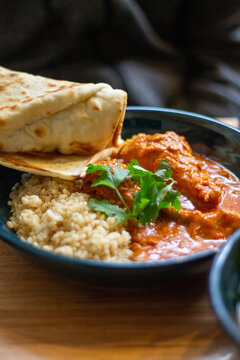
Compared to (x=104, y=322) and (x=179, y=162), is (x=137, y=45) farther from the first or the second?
(x=104, y=322)

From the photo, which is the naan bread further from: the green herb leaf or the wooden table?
the wooden table

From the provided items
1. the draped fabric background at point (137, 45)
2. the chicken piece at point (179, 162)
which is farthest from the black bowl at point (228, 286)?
the draped fabric background at point (137, 45)

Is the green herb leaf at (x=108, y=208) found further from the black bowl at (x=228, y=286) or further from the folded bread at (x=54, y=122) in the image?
the black bowl at (x=228, y=286)

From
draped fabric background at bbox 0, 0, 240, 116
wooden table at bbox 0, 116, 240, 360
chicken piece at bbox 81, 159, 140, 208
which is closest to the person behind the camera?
wooden table at bbox 0, 116, 240, 360

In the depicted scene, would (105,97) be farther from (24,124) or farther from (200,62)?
(200,62)

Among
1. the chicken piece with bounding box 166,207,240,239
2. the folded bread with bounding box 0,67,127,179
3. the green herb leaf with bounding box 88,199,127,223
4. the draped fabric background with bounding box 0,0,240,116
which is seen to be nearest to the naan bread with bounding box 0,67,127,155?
the folded bread with bounding box 0,67,127,179

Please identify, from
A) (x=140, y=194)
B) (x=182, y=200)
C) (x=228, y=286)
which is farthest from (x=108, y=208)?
(x=228, y=286)

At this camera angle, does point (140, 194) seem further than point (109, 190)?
No
